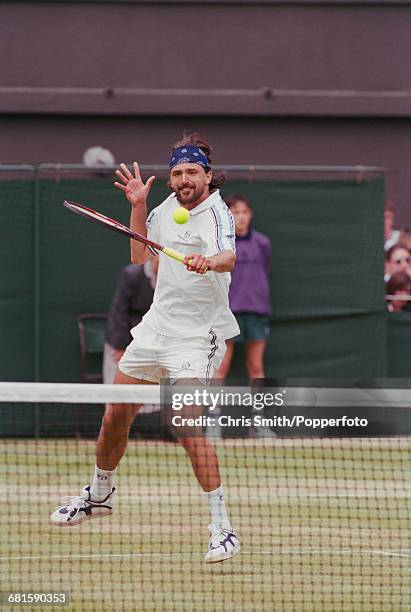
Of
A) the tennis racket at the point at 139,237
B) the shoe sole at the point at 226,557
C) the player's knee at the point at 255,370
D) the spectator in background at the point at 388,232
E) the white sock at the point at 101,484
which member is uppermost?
the spectator in background at the point at 388,232

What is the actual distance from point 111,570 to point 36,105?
9.09 metres

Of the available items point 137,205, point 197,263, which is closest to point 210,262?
point 197,263

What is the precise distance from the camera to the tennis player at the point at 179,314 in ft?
22.9

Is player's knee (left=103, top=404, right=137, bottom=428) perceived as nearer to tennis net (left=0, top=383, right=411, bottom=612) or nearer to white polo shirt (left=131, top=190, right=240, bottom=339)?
tennis net (left=0, top=383, right=411, bottom=612)

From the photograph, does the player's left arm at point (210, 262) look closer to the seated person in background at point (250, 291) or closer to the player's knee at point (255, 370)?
the seated person in background at point (250, 291)

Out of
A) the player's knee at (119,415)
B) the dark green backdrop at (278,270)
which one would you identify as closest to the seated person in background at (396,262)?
the dark green backdrop at (278,270)

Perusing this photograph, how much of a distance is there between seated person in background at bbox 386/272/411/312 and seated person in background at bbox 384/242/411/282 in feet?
0.19

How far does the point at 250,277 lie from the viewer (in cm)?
1208

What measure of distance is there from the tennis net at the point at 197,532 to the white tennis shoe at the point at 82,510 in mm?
165

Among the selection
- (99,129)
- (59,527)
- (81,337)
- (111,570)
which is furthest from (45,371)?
(111,570)

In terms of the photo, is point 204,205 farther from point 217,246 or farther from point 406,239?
point 406,239

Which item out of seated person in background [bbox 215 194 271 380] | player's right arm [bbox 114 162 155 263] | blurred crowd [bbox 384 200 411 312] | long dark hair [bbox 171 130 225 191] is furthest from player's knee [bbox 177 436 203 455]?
blurred crowd [bbox 384 200 411 312]

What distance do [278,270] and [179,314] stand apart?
543 centimetres

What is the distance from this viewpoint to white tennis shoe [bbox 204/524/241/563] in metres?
6.62
